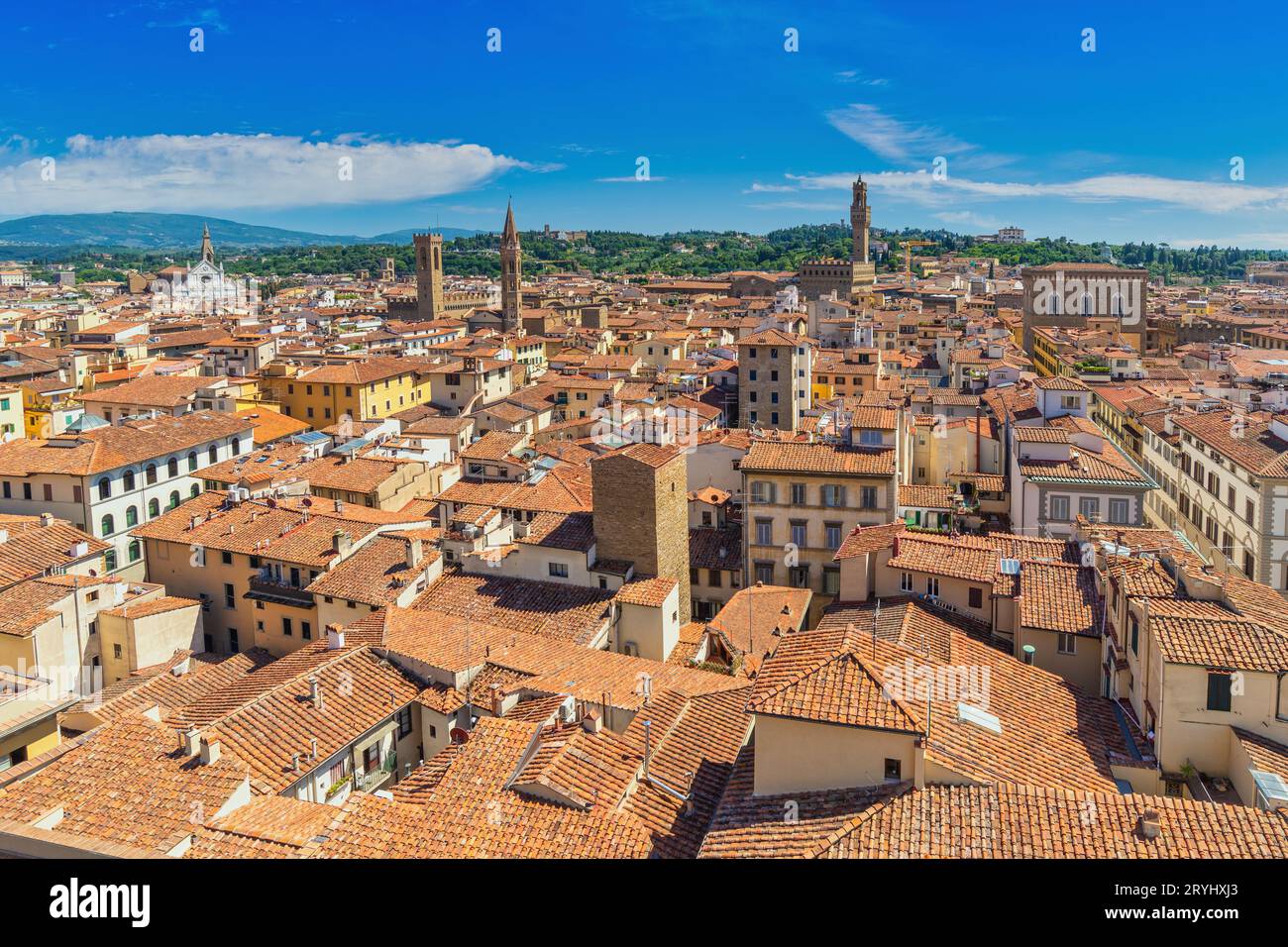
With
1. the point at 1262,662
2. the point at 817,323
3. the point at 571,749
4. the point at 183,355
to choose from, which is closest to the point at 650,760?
the point at 571,749

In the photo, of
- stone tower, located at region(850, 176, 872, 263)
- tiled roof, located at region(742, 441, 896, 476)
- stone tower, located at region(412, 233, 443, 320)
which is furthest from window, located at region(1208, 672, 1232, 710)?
stone tower, located at region(850, 176, 872, 263)

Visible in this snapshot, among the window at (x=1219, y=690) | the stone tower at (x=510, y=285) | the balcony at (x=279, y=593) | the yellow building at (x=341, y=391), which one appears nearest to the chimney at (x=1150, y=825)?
the window at (x=1219, y=690)

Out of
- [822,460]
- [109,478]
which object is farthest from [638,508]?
[109,478]

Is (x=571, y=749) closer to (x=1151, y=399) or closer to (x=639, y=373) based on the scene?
(x=1151, y=399)

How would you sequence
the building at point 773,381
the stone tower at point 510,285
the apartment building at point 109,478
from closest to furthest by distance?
the apartment building at point 109,478 < the building at point 773,381 < the stone tower at point 510,285

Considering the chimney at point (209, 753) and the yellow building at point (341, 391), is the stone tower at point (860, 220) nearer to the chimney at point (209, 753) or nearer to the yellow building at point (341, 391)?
the yellow building at point (341, 391)

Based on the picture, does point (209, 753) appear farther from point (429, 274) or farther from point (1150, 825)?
point (429, 274)

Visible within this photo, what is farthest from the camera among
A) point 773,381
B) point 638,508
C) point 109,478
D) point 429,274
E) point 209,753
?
point 429,274
